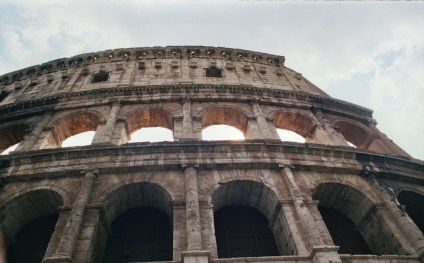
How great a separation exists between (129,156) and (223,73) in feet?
26.9

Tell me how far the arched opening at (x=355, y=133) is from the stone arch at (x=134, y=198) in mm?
8838

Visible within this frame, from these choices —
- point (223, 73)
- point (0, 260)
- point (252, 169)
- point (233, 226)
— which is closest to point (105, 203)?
point (0, 260)

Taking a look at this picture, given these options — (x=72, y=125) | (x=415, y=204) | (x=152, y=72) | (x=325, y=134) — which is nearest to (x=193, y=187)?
(x=325, y=134)

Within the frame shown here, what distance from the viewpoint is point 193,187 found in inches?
360

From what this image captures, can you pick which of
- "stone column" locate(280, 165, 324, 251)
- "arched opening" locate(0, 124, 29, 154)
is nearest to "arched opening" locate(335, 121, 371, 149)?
"stone column" locate(280, 165, 324, 251)

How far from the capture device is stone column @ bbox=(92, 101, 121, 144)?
38.1 ft

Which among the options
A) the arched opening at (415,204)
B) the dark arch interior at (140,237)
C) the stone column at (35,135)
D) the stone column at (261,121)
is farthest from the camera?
the stone column at (261,121)

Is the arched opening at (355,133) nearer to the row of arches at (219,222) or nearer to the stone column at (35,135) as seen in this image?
the row of arches at (219,222)

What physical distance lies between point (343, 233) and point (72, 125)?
1073cm

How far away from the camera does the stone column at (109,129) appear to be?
11.6 metres

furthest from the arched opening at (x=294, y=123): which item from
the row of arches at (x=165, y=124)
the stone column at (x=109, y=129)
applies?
the stone column at (x=109, y=129)

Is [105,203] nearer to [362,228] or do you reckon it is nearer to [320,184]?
[320,184]

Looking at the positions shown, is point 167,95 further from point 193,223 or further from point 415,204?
point 415,204

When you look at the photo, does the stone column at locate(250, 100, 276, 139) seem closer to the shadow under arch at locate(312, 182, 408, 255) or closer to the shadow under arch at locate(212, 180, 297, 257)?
the shadow under arch at locate(212, 180, 297, 257)
